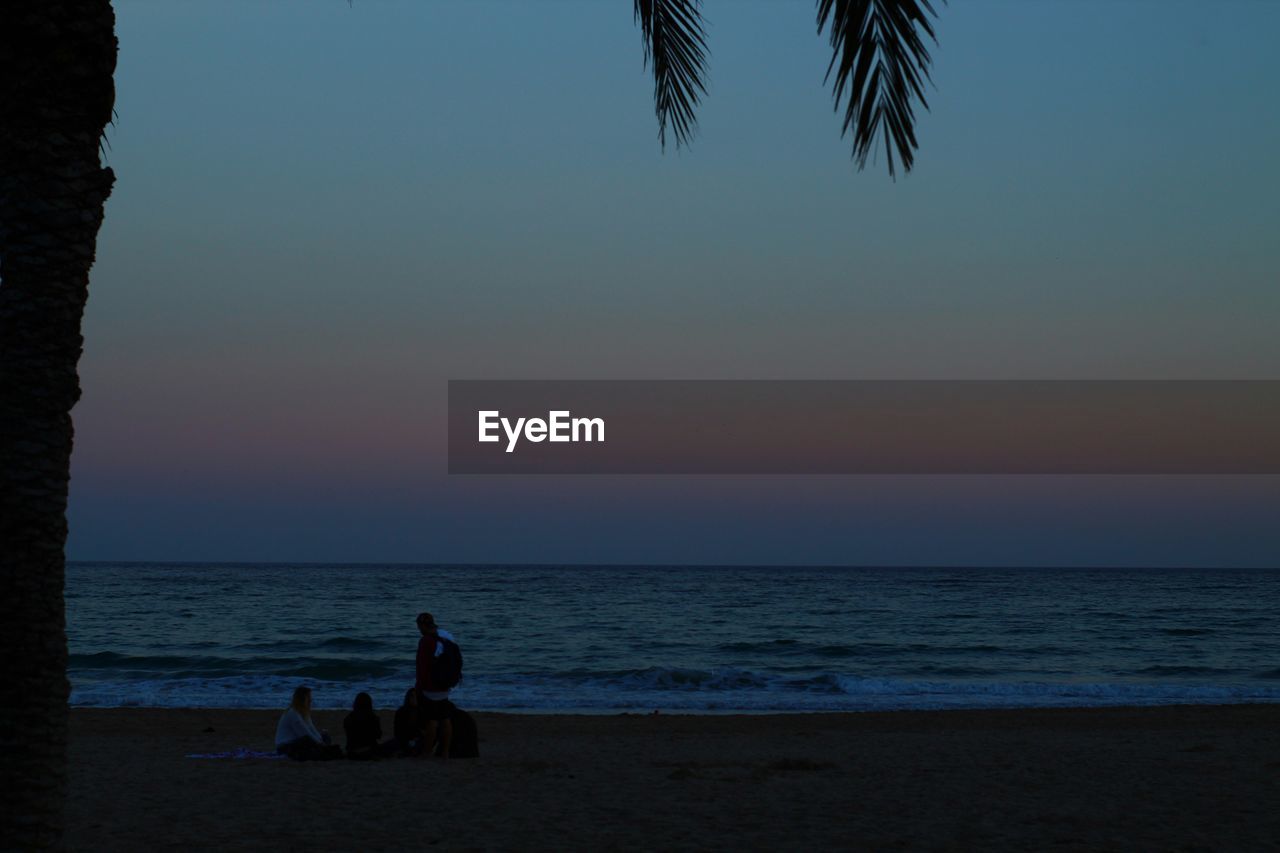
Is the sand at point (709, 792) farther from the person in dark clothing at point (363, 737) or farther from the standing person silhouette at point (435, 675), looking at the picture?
the standing person silhouette at point (435, 675)

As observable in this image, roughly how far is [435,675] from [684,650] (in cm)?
2570

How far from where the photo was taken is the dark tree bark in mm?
5012

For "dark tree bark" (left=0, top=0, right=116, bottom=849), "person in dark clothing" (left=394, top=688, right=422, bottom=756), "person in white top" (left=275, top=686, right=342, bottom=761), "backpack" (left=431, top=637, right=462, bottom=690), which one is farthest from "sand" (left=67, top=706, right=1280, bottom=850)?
"dark tree bark" (left=0, top=0, right=116, bottom=849)

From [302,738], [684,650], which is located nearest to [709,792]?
[302,738]

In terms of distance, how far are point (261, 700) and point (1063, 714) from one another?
15.3m

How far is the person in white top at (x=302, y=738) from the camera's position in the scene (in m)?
12.5

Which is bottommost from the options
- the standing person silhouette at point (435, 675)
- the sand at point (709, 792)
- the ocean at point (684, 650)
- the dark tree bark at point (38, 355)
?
the ocean at point (684, 650)

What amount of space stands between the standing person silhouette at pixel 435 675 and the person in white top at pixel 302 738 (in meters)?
1.09

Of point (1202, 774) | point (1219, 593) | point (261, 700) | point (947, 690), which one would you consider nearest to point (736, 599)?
point (1219, 593)

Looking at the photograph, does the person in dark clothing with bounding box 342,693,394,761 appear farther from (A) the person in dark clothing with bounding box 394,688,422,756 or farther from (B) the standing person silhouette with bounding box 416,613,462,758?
(B) the standing person silhouette with bounding box 416,613,462,758

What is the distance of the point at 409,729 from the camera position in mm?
12867

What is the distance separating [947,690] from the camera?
26328 mm

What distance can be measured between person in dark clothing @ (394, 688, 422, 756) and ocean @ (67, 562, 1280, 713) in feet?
29.9

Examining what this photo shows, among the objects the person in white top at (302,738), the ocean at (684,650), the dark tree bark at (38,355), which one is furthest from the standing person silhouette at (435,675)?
the ocean at (684,650)
